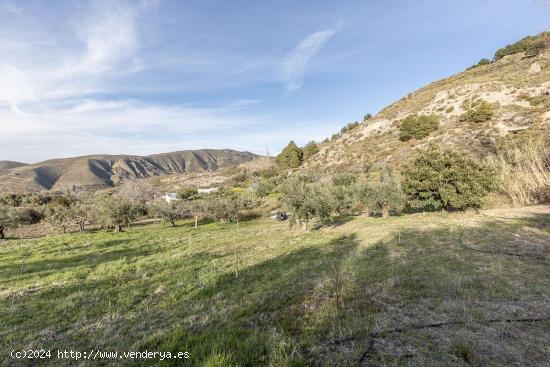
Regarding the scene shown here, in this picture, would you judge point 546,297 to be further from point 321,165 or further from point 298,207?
point 321,165

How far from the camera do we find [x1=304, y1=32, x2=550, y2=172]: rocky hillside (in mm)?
38406

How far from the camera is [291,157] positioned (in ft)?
251

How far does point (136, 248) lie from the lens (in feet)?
58.3

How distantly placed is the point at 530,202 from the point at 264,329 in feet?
71.0

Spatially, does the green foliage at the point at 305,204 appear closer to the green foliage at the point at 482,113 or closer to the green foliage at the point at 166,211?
the green foliage at the point at 166,211

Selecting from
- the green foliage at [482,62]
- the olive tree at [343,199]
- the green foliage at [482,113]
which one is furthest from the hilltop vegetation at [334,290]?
the green foliage at [482,62]

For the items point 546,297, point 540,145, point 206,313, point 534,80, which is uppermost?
point 534,80

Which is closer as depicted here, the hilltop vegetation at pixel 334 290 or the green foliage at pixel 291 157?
the hilltop vegetation at pixel 334 290

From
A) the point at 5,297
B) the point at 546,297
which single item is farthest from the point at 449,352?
the point at 5,297

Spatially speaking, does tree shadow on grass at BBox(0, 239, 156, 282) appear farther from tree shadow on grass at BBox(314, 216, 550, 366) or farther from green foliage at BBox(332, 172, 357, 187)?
green foliage at BBox(332, 172, 357, 187)

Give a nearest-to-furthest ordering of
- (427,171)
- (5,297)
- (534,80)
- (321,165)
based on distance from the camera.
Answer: (5,297), (427,171), (534,80), (321,165)

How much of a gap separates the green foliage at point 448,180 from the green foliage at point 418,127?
34192 millimetres

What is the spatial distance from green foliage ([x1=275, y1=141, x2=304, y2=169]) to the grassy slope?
63.7 metres

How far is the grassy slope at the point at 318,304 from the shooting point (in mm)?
3854
